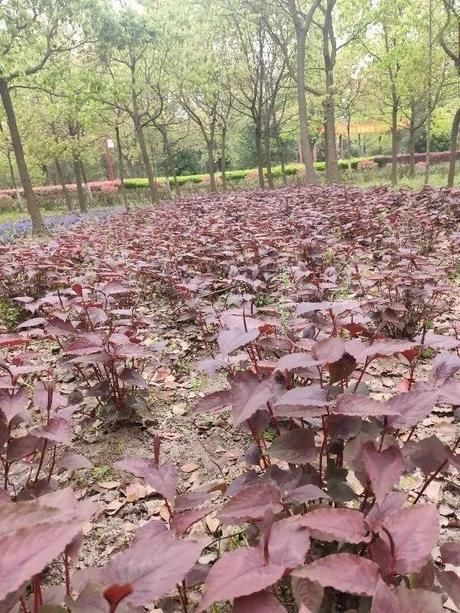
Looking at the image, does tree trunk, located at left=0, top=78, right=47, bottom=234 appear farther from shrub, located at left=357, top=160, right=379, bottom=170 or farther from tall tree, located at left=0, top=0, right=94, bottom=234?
shrub, located at left=357, top=160, right=379, bottom=170

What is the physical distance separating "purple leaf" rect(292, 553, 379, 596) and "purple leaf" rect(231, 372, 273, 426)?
38 centimetres

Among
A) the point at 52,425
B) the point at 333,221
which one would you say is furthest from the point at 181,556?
the point at 333,221

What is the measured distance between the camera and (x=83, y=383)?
128 inches

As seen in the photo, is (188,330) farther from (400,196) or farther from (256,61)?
(256,61)

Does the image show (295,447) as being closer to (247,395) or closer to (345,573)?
(247,395)

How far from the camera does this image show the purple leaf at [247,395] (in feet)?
3.74

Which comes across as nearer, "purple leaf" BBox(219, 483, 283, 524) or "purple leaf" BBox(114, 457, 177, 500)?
"purple leaf" BBox(219, 483, 283, 524)

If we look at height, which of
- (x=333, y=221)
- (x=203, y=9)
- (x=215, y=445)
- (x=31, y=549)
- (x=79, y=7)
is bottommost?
(x=215, y=445)

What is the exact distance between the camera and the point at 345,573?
30.6 inches

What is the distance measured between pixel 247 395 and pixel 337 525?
0.39 meters

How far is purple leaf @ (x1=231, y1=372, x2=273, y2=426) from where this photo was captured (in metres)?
1.14

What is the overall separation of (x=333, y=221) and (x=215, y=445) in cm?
512

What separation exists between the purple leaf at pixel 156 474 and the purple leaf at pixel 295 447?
0.83ft

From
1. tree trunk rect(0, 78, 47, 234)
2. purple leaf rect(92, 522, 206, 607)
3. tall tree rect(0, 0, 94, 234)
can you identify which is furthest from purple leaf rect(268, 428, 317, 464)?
tree trunk rect(0, 78, 47, 234)
